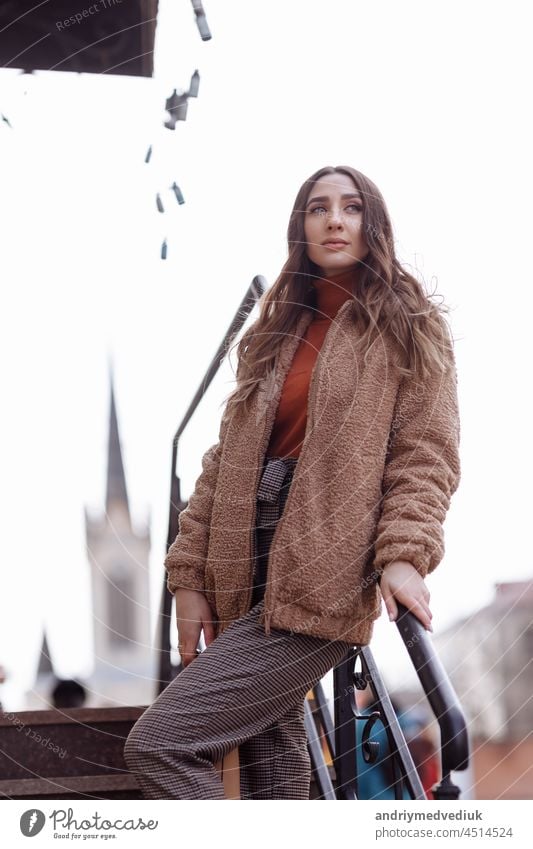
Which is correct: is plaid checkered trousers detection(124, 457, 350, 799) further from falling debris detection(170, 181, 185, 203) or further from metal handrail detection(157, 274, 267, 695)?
falling debris detection(170, 181, 185, 203)

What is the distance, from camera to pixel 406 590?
42.8 inches

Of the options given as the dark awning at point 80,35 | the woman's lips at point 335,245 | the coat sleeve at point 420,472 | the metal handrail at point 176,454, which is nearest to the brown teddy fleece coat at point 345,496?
the coat sleeve at point 420,472

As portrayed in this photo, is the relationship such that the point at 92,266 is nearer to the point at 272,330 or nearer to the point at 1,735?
the point at 272,330

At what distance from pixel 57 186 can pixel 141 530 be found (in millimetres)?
694

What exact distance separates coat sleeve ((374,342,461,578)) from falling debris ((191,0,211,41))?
779 mm

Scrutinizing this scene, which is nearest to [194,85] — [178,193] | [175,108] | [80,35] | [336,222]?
[175,108]

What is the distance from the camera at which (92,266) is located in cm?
167

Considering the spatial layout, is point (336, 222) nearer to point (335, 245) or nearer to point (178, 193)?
point (335, 245)

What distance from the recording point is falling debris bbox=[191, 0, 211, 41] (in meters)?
1.69

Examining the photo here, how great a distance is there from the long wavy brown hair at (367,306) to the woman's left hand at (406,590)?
27cm

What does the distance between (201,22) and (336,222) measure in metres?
0.59

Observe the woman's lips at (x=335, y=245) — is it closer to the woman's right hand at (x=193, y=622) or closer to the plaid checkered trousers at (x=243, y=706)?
the plaid checkered trousers at (x=243, y=706)

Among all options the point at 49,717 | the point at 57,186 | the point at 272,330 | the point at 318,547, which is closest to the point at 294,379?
the point at 272,330

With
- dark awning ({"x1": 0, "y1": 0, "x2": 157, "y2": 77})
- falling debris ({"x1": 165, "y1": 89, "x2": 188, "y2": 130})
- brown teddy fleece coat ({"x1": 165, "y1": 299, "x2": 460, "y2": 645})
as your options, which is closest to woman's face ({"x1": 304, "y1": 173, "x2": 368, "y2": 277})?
brown teddy fleece coat ({"x1": 165, "y1": 299, "x2": 460, "y2": 645})
